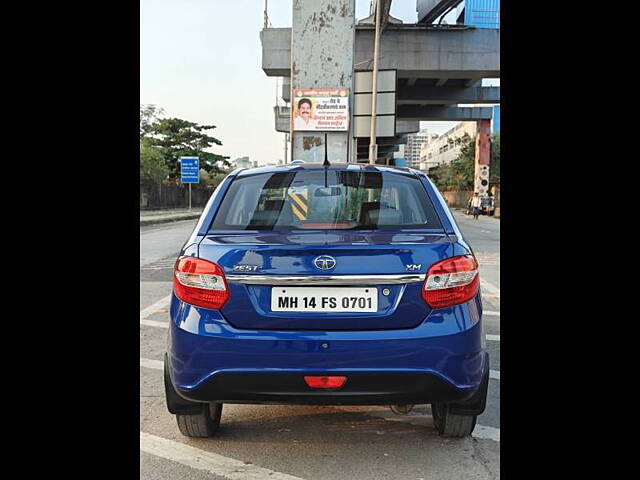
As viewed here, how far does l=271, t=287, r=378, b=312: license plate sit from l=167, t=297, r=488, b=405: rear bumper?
4.3 inches

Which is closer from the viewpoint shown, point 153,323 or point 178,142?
point 153,323

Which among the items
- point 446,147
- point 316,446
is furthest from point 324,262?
point 446,147

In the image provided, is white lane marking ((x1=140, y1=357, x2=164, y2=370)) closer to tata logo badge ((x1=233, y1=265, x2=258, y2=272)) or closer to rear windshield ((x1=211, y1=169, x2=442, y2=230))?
rear windshield ((x1=211, y1=169, x2=442, y2=230))

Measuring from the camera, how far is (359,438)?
339cm

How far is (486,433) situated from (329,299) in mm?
1503

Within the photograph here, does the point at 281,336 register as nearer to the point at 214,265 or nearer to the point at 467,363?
the point at 214,265

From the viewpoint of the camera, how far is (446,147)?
90625 millimetres

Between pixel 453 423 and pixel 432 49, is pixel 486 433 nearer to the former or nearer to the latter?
pixel 453 423

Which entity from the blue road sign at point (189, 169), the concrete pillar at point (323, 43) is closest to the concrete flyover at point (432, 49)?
the concrete pillar at point (323, 43)

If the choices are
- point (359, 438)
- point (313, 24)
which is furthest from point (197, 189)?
point (359, 438)
